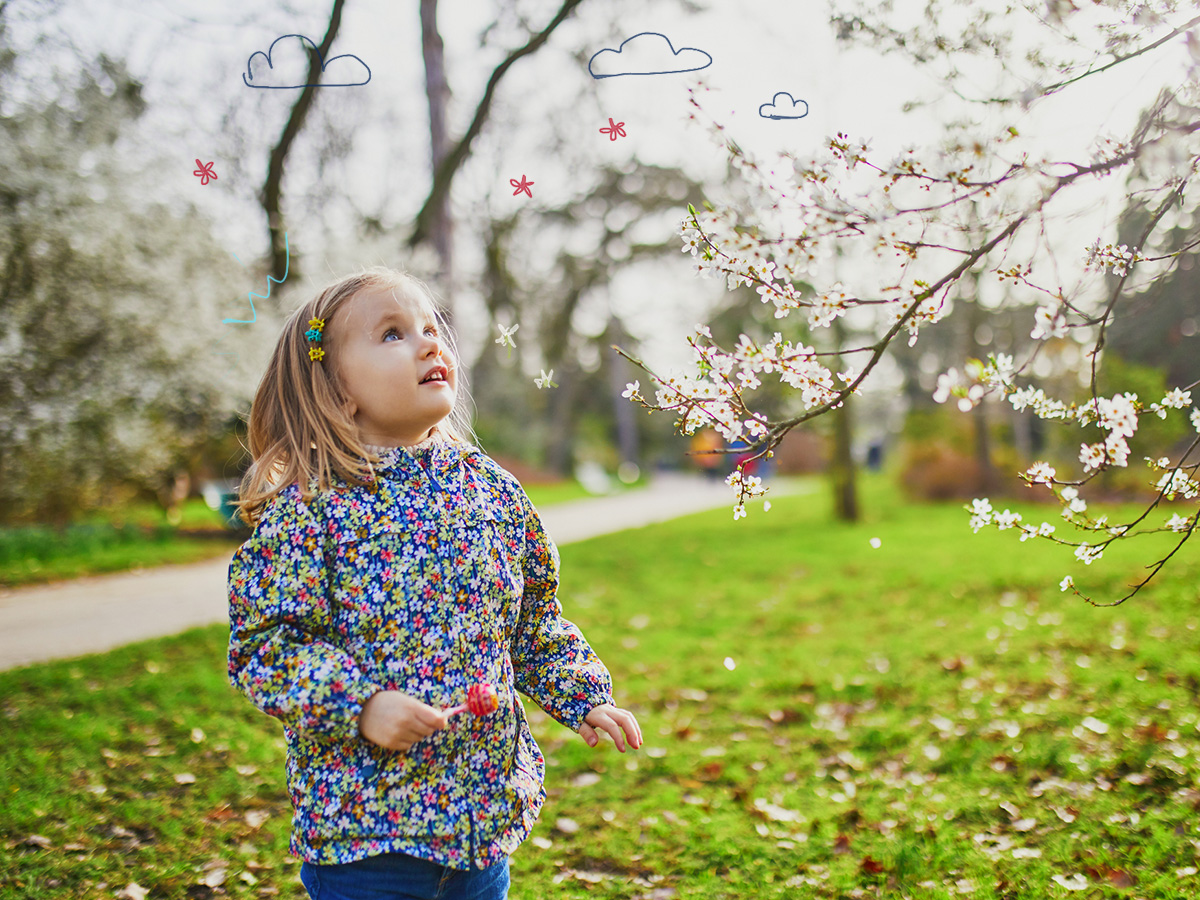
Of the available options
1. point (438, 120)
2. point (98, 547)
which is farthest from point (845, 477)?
point (98, 547)

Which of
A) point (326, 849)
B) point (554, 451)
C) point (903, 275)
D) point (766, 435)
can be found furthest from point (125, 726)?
point (554, 451)

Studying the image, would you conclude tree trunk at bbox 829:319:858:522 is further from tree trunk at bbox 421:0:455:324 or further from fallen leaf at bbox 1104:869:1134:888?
fallen leaf at bbox 1104:869:1134:888

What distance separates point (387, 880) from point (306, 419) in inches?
35.6

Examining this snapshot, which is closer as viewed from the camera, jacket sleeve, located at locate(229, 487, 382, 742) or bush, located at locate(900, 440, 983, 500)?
jacket sleeve, located at locate(229, 487, 382, 742)

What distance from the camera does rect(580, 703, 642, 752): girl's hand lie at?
179 centimetres

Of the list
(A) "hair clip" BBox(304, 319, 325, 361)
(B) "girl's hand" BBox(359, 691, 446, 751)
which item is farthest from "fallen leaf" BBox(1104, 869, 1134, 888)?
(A) "hair clip" BBox(304, 319, 325, 361)

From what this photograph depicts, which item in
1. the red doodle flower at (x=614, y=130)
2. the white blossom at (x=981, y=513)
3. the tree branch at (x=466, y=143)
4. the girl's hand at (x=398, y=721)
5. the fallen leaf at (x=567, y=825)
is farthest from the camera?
the tree branch at (x=466, y=143)

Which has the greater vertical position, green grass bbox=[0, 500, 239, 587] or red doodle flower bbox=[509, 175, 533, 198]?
red doodle flower bbox=[509, 175, 533, 198]

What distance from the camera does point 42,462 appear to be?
8883 mm

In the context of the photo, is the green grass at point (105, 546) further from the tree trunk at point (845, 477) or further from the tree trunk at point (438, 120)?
the tree trunk at point (845, 477)

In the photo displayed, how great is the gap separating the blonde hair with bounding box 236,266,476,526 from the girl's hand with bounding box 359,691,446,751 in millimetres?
442

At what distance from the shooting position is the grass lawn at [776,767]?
119 inches

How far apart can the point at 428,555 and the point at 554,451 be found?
27.7 meters

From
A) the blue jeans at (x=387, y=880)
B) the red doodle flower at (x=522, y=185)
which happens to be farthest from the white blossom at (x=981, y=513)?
the blue jeans at (x=387, y=880)
